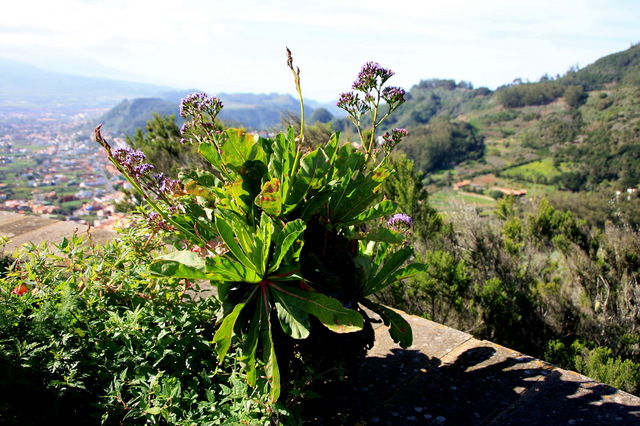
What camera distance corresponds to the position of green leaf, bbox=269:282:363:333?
5.35ft

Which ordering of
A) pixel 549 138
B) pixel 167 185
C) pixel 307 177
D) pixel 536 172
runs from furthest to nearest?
1. pixel 549 138
2. pixel 536 172
3. pixel 167 185
4. pixel 307 177

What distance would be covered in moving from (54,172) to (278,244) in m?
31.3

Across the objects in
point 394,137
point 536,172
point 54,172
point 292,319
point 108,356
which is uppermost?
point 394,137

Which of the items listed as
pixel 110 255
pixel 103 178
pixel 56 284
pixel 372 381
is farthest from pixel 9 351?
pixel 103 178

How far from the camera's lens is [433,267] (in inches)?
182

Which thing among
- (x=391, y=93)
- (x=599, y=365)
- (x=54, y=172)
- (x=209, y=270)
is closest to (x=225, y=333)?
(x=209, y=270)

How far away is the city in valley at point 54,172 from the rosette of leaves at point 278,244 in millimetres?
8485

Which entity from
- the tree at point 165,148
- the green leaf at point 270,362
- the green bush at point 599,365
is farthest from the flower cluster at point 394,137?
the tree at point 165,148

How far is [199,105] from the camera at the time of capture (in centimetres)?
220

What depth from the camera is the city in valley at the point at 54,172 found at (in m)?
15.1

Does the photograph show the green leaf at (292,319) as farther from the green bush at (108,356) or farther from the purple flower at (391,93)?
the purple flower at (391,93)

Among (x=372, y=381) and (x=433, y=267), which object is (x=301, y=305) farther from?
(x=433, y=267)

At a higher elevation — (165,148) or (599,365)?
(165,148)

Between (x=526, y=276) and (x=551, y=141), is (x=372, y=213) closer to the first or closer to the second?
(x=526, y=276)
